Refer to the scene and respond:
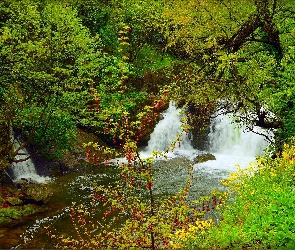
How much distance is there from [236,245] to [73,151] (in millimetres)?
16803

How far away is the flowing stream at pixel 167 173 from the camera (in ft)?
45.2

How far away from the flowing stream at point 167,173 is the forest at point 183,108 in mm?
741

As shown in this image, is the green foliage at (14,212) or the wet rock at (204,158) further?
the wet rock at (204,158)

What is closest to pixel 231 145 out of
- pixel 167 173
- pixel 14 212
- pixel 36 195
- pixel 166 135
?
pixel 166 135

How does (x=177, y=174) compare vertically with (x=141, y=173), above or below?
above

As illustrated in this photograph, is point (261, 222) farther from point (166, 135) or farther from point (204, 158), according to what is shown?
point (166, 135)

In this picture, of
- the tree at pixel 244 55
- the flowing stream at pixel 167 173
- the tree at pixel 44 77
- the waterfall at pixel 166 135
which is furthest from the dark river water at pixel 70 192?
the tree at pixel 244 55

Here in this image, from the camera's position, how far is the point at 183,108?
43.1 feet

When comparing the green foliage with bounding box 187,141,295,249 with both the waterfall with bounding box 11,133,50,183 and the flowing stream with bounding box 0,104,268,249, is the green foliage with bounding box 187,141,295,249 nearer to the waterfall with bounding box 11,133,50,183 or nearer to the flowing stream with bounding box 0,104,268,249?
the flowing stream with bounding box 0,104,268,249

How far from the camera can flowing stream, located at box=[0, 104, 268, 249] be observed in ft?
→ 45.2

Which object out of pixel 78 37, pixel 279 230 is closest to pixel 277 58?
pixel 279 230

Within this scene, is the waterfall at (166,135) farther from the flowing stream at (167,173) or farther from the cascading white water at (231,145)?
the cascading white water at (231,145)

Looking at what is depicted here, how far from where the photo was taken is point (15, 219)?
1433 cm

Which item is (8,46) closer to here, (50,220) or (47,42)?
(47,42)
